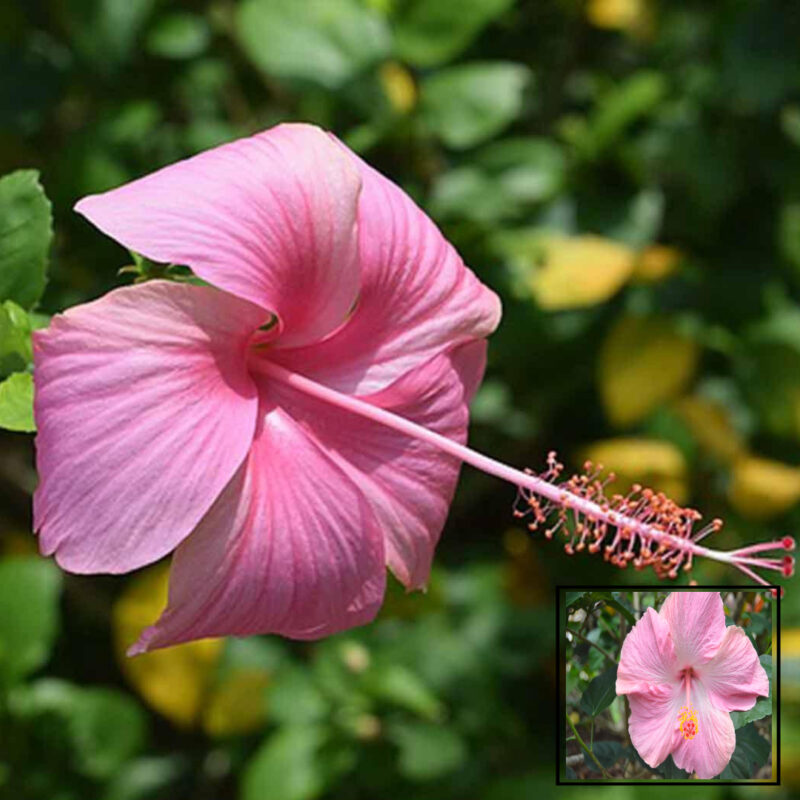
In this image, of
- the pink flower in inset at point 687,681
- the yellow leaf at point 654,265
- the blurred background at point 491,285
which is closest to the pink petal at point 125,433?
the pink flower in inset at point 687,681

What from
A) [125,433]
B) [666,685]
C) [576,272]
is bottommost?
[666,685]

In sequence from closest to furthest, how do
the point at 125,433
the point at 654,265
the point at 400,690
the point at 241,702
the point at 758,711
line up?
the point at 125,433, the point at 758,711, the point at 400,690, the point at 241,702, the point at 654,265

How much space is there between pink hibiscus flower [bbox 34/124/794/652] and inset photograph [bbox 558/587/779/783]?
4cm

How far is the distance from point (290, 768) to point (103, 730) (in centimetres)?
17

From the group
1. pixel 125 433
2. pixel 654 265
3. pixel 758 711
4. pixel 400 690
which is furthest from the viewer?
pixel 654 265

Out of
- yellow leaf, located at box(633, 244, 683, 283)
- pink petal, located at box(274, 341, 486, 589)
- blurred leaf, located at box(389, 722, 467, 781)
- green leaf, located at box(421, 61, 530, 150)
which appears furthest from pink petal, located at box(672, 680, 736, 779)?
yellow leaf, located at box(633, 244, 683, 283)

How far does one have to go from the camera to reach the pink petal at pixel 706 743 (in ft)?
2.12

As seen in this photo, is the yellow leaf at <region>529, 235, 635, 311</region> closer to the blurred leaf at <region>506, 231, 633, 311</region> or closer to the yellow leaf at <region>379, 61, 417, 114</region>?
the blurred leaf at <region>506, 231, 633, 311</region>

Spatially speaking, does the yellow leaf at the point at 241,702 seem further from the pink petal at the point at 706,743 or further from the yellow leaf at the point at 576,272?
the pink petal at the point at 706,743

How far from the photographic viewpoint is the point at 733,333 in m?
1.33

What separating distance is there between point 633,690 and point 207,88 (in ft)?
2.45

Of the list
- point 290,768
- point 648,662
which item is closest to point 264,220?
point 648,662

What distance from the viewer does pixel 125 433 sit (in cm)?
57

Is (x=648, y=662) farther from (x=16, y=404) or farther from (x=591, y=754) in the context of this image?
(x=16, y=404)
